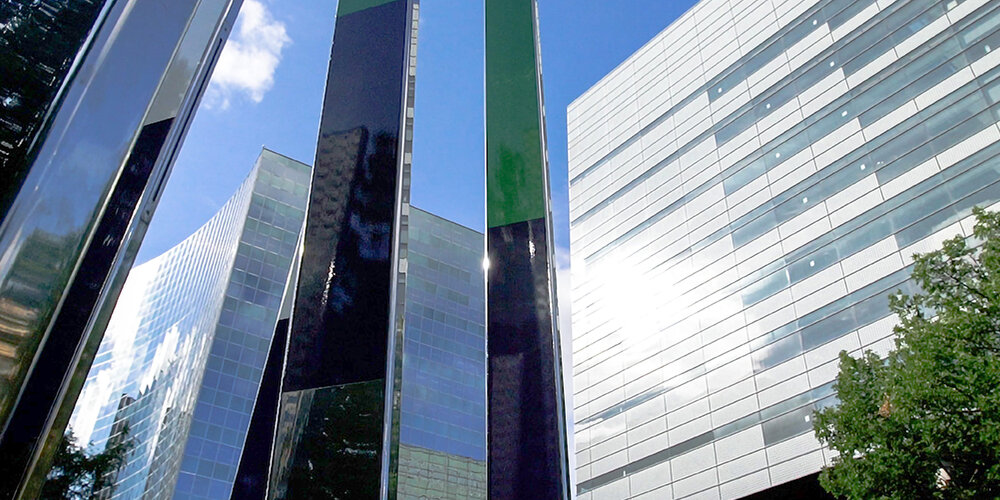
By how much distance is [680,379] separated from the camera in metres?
34.8

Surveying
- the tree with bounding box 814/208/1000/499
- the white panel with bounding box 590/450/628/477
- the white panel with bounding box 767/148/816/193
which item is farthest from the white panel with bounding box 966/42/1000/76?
the white panel with bounding box 590/450/628/477

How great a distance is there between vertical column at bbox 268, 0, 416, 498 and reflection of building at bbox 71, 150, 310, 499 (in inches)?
1735

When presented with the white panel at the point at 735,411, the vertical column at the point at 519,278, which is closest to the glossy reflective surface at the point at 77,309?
the vertical column at the point at 519,278

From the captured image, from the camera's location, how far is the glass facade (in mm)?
57906

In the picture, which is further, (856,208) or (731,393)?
(731,393)

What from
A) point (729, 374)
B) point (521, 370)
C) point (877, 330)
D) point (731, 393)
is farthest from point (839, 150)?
point (521, 370)

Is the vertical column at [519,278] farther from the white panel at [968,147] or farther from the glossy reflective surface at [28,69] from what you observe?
the white panel at [968,147]

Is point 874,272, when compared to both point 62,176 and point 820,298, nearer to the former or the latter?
point 820,298

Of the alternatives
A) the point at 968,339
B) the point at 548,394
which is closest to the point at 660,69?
the point at 968,339

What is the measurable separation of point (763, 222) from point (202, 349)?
38.8m

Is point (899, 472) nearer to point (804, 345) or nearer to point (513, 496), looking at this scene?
point (513, 496)

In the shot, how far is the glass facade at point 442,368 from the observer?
57.9 metres

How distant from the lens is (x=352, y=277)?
7430 millimetres

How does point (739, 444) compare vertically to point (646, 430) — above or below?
below
